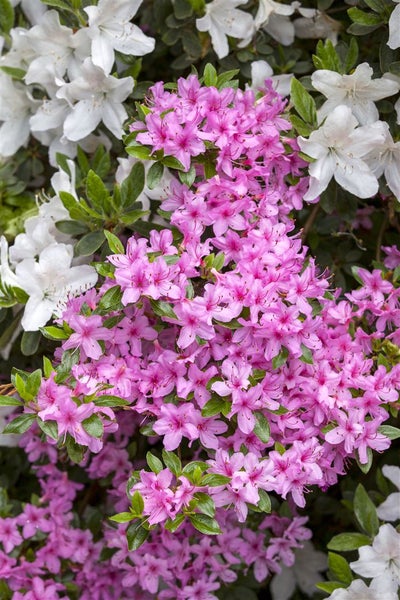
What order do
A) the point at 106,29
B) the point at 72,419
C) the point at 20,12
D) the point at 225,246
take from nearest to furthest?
the point at 72,419 → the point at 225,246 → the point at 106,29 → the point at 20,12

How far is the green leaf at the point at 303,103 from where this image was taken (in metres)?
1.63

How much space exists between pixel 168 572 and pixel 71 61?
105 cm

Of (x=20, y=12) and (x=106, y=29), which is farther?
(x=20, y=12)

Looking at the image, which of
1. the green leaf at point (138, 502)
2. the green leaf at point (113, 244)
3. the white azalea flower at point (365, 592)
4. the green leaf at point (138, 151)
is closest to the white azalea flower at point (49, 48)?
the green leaf at point (138, 151)

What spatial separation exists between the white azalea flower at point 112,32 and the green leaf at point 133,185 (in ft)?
0.75

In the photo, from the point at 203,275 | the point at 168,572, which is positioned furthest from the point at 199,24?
the point at 168,572

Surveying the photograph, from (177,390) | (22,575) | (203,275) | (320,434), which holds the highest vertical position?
(203,275)

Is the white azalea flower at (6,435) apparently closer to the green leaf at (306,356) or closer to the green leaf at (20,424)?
the green leaf at (20,424)

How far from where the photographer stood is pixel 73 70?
185 cm

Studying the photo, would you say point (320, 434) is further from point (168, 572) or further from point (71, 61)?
point (71, 61)

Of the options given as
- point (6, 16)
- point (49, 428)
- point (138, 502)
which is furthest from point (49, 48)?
point (138, 502)

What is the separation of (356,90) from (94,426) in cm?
79

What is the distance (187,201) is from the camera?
153cm

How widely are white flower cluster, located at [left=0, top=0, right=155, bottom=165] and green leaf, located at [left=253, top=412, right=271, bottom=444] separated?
671mm
